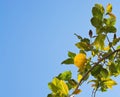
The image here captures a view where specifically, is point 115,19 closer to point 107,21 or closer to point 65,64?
point 107,21

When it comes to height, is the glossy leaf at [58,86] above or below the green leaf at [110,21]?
below

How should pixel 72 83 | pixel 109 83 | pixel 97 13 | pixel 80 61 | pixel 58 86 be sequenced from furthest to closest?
pixel 109 83, pixel 97 13, pixel 72 83, pixel 80 61, pixel 58 86

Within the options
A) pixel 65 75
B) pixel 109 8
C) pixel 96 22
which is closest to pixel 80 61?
pixel 65 75

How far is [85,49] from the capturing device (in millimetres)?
2150

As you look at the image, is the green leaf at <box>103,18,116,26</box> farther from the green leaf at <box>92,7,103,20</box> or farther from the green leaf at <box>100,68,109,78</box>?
the green leaf at <box>100,68,109,78</box>

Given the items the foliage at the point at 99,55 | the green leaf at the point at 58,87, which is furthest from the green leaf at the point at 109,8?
the green leaf at the point at 58,87

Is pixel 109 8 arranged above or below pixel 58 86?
above

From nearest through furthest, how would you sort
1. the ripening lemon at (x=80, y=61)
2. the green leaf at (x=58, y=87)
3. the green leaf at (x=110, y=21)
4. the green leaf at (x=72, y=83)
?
1. the green leaf at (x=58, y=87)
2. the ripening lemon at (x=80, y=61)
3. the green leaf at (x=72, y=83)
4. the green leaf at (x=110, y=21)

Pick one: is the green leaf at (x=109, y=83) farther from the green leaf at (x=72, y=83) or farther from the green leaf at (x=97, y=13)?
the green leaf at (x=97, y=13)

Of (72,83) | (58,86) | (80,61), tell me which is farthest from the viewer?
(72,83)

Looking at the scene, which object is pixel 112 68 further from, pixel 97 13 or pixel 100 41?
pixel 97 13

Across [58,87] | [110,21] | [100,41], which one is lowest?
[58,87]

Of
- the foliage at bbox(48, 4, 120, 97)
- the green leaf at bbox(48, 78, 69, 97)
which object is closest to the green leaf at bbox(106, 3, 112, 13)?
the foliage at bbox(48, 4, 120, 97)

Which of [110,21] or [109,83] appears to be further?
[109,83]
